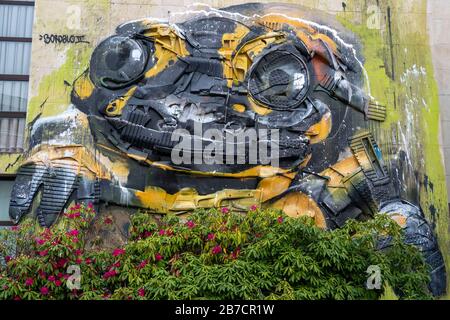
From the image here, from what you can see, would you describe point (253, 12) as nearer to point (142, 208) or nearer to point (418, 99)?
point (418, 99)

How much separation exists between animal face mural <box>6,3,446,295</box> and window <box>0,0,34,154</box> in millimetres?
1150

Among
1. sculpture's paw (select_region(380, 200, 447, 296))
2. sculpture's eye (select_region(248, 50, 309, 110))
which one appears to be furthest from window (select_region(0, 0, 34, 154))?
sculpture's paw (select_region(380, 200, 447, 296))

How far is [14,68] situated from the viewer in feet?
64.8

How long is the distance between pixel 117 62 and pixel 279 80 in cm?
472

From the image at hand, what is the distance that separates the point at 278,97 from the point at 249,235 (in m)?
6.16

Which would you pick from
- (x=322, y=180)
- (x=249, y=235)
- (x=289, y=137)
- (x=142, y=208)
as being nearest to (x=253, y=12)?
(x=289, y=137)

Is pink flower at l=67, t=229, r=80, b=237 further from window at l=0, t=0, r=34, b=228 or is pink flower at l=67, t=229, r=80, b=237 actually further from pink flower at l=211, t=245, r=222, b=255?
window at l=0, t=0, r=34, b=228

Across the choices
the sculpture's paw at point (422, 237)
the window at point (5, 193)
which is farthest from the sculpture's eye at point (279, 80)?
the window at point (5, 193)

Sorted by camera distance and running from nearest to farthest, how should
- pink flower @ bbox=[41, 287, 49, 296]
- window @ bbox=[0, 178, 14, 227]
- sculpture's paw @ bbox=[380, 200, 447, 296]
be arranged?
pink flower @ bbox=[41, 287, 49, 296]
sculpture's paw @ bbox=[380, 200, 447, 296]
window @ bbox=[0, 178, 14, 227]

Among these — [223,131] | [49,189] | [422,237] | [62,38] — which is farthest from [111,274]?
[422,237]

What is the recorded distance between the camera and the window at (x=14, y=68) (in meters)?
19.1

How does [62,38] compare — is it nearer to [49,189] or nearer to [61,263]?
[49,189]

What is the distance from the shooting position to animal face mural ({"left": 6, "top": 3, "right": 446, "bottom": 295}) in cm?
1805

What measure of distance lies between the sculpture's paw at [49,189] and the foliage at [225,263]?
121 inches
